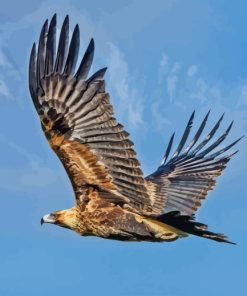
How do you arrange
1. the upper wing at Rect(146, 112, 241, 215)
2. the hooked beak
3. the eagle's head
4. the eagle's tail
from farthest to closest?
the upper wing at Rect(146, 112, 241, 215) → the hooked beak → the eagle's head → the eagle's tail

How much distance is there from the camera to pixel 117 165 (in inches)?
513

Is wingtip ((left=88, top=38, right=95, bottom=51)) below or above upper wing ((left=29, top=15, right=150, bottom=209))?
above

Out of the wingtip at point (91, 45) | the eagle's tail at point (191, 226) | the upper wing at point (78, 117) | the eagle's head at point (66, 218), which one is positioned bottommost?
the eagle's tail at point (191, 226)

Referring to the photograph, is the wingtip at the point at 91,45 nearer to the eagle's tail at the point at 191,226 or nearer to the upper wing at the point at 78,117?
the upper wing at the point at 78,117

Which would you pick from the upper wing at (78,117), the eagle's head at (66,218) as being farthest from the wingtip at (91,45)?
the eagle's head at (66,218)

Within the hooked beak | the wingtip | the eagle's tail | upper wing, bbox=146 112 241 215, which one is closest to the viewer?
the eagle's tail

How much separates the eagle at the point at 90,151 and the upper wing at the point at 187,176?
835 millimetres

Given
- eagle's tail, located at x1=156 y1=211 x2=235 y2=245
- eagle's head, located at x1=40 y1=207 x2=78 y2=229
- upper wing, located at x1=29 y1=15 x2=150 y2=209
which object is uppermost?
upper wing, located at x1=29 y1=15 x2=150 y2=209

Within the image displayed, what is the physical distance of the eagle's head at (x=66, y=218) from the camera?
1296 centimetres

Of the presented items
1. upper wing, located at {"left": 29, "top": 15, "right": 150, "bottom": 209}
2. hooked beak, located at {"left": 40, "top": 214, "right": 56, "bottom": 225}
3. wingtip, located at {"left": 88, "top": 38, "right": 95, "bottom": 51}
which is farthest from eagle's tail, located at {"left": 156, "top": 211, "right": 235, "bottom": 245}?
wingtip, located at {"left": 88, "top": 38, "right": 95, "bottom": 51}

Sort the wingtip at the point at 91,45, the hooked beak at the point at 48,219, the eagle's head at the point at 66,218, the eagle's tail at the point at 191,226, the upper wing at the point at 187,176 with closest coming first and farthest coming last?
the eagle's tail at the point at 191,226 < the wingtip at the point at 91,45 < the eagle's head at the point at 66,218 < the hooked beak at the point at 48,219 < the upper wing at the point at 187,176

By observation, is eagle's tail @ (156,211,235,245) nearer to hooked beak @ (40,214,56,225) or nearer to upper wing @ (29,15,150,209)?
upper wing @ (29,15,150,209)

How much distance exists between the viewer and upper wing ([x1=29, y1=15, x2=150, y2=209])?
12.6 m

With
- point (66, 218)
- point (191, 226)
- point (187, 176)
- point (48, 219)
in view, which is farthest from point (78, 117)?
point (187, 176)
